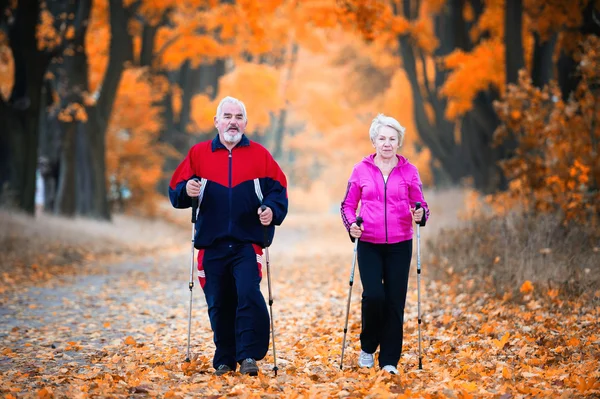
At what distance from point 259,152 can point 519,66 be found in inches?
391

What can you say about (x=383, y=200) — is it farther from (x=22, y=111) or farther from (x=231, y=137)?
(x=22, y=111)

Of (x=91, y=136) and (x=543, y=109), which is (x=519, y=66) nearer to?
(x=543, y=109)

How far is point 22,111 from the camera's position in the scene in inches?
671

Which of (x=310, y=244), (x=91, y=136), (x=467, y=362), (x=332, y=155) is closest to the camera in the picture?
(x=467, y=362)

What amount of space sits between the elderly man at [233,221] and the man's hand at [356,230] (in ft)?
1.70

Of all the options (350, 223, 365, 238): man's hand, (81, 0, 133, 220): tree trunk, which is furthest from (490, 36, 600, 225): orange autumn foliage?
(81, 0, 133, 220): tree trunk

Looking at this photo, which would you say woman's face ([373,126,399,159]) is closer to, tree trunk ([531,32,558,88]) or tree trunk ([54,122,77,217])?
tree trunk ([531,32,558,88])

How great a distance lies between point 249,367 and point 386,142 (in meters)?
1.92

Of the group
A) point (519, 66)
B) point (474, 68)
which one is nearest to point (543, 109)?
point (519, 66)

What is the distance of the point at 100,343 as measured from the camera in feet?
26.2

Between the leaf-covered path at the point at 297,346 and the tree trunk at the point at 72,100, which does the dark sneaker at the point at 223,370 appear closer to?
the leaf-covered path at the point at 297,346

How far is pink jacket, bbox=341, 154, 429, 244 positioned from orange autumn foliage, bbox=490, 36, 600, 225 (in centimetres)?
470

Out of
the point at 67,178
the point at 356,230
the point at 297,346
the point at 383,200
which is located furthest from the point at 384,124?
the point at 67,178

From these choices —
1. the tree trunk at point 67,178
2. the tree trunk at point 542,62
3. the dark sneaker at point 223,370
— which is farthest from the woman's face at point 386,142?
the tree trunk at point 67,178
